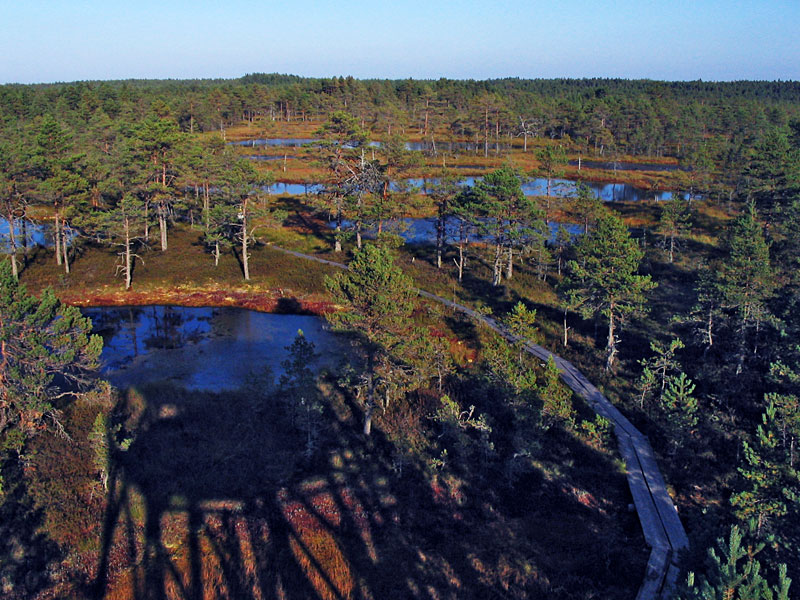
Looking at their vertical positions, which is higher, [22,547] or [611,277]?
[611,277]

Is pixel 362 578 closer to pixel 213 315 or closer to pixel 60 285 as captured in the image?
pixel 213 315

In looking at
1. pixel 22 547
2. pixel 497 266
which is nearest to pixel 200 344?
pixel 22 547

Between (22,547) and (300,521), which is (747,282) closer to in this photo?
(300,521)

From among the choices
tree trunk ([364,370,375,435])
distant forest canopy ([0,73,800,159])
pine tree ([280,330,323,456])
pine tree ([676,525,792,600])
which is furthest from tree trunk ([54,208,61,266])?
pine tree ([676,525,792,600])

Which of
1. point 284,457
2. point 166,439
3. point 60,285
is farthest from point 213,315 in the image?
point 284,457

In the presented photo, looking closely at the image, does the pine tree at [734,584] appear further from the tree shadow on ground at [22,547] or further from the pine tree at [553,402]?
the tree shadow on ground at [22,547]

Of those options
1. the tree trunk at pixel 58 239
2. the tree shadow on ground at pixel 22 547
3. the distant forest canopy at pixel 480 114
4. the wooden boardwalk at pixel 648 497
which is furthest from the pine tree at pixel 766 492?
the distant forest canopy at pixel 480 114

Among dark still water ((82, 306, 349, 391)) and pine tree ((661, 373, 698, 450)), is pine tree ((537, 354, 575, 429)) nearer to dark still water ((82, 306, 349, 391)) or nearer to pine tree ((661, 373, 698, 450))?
pine tree ((661, 373, 698, 450))
